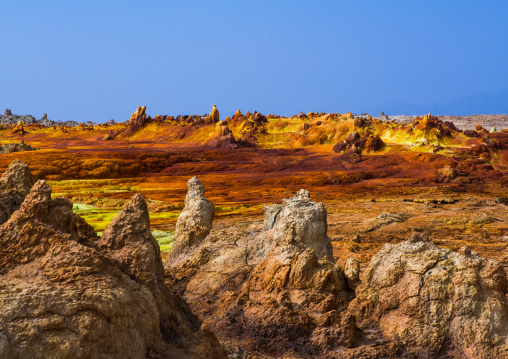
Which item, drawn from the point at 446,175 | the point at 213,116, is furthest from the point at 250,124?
the point at 446,175

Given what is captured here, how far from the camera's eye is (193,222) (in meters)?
14.5

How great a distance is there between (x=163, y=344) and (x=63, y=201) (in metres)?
2.35

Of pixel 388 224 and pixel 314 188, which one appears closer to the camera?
pixel 388 224

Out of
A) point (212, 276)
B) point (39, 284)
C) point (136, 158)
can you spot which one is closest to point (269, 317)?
point (212, 276)

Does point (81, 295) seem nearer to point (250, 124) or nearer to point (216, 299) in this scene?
point (216, 299)

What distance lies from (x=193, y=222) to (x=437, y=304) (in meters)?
8.21

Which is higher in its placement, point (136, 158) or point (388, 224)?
point (136, 158)

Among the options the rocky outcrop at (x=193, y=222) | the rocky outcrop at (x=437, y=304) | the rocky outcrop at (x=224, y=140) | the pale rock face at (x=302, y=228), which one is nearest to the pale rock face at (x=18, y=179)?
the pale rock face at (x=302, y=228)

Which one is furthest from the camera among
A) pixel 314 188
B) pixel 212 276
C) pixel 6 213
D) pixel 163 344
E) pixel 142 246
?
pixel 314 188

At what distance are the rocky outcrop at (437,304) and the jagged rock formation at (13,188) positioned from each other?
527cm

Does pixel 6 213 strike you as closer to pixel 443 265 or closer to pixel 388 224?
pixel 443 265

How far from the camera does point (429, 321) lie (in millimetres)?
7469

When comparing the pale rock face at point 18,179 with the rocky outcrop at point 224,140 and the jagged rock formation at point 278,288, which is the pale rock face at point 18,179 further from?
the rocky outcrop at point 224,140

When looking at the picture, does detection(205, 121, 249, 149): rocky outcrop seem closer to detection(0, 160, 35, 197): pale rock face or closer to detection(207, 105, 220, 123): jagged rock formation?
detection(207, 105, 220, 123): jagged rock formation
